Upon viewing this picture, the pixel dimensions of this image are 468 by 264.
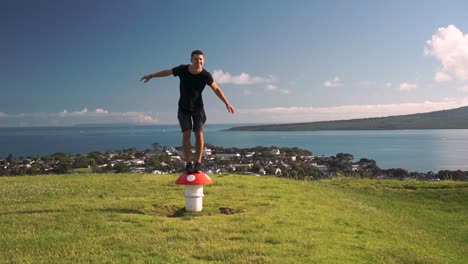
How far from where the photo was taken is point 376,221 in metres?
9.21

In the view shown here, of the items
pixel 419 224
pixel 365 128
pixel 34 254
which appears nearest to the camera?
pixel 34 254

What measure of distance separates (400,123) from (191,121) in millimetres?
170956

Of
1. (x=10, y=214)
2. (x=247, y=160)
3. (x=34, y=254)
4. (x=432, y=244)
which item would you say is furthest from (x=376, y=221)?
(x=247, y=160)

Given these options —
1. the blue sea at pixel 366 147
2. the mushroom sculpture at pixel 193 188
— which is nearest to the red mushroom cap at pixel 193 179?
the mushroom sculpture at pixel 193 188

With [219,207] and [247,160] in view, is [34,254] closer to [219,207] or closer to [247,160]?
[219,207]

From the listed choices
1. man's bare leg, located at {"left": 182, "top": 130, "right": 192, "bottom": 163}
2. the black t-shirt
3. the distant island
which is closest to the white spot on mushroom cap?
man's bare leg, located at {"left": 182, "top": 130, "right": 192, "bottom": 163}

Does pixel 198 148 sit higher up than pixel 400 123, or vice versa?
pixel 400 123

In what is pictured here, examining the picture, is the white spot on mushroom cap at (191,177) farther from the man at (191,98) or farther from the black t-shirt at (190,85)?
the black t-shirt at (190,85)

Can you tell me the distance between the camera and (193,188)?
841 centimetres

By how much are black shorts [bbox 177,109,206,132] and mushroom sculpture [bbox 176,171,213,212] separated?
1.10m

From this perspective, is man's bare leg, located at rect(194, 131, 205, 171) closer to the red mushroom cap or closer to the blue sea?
the red mushroom cap

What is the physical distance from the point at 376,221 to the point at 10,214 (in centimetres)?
833

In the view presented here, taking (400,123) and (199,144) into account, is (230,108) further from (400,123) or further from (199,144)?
(400,123)

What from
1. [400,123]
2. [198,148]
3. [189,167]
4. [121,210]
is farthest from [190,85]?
[400,123]
